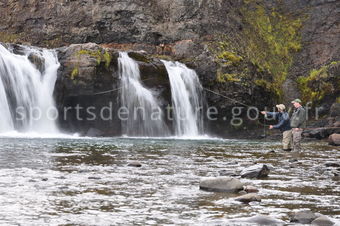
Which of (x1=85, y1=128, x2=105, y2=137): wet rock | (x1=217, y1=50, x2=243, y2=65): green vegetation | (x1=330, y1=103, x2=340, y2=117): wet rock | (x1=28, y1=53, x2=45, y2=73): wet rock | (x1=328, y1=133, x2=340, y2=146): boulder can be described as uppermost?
(x1=217, y1=50, x2=243, y2=65): green vegetation

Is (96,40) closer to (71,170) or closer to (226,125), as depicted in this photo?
(226,125)

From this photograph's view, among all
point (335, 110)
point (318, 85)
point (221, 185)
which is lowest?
point (221, 185)

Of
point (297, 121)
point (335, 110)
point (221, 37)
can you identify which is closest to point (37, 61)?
point (221, 37)

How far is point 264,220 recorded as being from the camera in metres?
5.61

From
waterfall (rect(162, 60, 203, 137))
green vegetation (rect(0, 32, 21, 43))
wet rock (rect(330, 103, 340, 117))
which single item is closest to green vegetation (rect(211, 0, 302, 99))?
waterfall (rect(162, 60, 203, 137))

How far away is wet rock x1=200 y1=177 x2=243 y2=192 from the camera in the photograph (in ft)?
26.0

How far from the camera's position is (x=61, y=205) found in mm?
6508

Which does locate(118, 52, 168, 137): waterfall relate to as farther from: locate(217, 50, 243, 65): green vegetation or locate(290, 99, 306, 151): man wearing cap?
locate(290, 99, 306, 151): man wearing cap

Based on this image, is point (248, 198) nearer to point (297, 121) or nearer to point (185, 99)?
point (297, 121)

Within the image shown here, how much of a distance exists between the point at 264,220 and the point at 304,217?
0.50 meters

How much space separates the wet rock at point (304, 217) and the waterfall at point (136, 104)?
29391 millimetres

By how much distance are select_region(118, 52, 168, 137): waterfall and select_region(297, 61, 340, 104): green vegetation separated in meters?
14.7

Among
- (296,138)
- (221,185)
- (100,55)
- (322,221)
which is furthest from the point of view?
(100,55)

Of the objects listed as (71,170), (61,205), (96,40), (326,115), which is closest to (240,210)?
(61,205)
